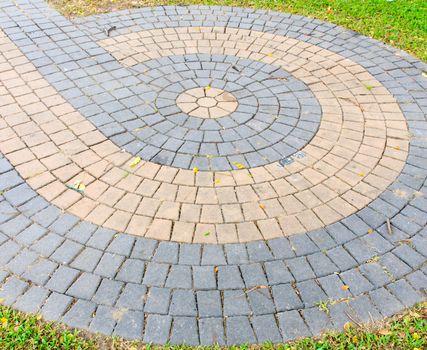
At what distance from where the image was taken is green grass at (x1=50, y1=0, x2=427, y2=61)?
21.5ft

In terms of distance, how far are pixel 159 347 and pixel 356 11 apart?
6418 mm

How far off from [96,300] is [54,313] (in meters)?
0.27

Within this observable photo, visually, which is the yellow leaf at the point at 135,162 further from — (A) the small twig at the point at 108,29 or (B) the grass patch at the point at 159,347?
(A) the small twig at the point at 108,29

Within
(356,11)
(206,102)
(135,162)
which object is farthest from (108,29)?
(356,11)

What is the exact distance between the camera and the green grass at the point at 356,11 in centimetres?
656

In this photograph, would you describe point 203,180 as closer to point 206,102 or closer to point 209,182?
point 209,182

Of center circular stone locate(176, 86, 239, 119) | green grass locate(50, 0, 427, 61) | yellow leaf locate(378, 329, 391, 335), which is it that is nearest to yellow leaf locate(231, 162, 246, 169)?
center circular stone locate(176, 86, 239, 119)

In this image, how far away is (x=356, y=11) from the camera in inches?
281

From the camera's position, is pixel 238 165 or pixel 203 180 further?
pixel 238 165

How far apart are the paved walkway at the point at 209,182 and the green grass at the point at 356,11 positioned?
1.98 ft

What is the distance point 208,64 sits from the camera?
5.67 m

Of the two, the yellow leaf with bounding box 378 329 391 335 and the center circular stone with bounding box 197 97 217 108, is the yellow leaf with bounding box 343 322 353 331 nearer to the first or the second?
the yellow leaf with bounding box 378 329 391 335

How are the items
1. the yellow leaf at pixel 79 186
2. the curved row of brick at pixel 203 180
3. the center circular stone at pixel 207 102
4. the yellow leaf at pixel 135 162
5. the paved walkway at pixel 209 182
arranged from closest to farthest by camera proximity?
the paved walkway at pixel 209 182
the curved row of brick at pixel 203 180
the yellow leaf at pixel 79 186
the yellow leaf at pixel 135 162
the center circular stone at pixel 207 102

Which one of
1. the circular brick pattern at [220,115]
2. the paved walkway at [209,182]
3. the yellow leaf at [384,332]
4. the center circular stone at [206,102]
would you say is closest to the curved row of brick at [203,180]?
the paved walkway at [209,182]
